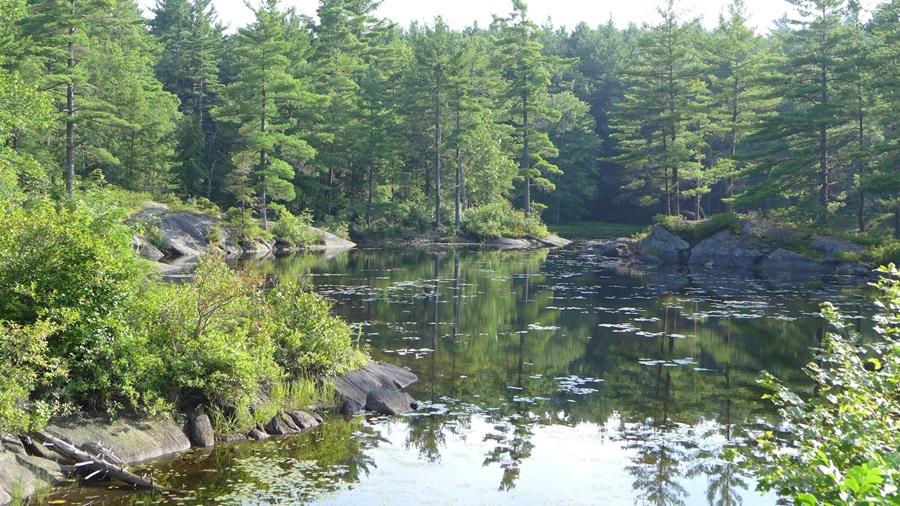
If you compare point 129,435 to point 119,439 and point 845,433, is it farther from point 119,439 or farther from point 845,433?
point 845,433

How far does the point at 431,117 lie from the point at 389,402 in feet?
154

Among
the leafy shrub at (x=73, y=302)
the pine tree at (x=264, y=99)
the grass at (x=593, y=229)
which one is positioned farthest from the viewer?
the grass at (x=593, y=229)

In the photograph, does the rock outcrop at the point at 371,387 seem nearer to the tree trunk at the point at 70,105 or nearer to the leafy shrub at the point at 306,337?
the leafy shrub at the point at 306,337

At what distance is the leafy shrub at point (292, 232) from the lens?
5209 centimetres

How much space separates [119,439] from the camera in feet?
37.9

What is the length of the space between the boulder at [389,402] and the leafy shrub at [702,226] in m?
33.7

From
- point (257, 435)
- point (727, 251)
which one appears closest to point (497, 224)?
point (727, 251)

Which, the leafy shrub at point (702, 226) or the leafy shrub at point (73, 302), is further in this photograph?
the leafy shrub at point (702, 226)

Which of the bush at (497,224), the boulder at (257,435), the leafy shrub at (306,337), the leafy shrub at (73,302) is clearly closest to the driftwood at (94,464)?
the leafy shrub at (73,302)

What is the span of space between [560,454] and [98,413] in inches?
265

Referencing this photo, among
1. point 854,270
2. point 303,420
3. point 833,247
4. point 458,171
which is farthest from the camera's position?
point 458,171

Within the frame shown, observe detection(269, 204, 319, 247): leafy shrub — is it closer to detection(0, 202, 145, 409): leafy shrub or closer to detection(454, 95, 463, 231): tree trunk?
detection(454, 95, 463, 231): tree trunk

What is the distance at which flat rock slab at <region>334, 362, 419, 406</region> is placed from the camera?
15.2 meters

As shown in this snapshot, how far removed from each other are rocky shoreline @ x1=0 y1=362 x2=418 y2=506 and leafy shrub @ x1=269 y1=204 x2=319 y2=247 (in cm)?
3773
